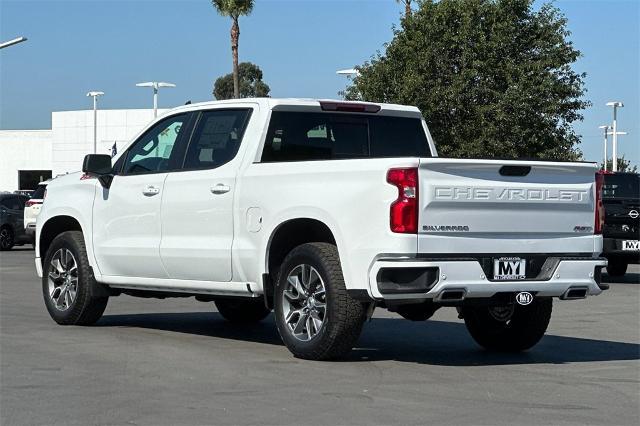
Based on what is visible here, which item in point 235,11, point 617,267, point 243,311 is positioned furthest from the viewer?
point 235,11

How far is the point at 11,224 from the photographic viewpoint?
112 ft

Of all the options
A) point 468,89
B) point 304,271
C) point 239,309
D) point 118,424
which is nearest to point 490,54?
point 468,89

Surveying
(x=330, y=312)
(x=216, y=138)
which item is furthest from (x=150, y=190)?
(x=330, y=312)

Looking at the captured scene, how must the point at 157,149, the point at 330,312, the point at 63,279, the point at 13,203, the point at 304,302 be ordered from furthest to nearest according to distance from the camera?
the point at 13,203 → the point at 63,279 → the point at 157,149 → the point at 304,302 → the point at 330,312

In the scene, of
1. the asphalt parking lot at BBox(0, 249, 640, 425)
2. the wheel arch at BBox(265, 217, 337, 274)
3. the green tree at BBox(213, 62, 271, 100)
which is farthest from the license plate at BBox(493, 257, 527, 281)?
the green tree at BBox(213, 62, 271, 100)

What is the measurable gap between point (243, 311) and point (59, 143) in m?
79.8

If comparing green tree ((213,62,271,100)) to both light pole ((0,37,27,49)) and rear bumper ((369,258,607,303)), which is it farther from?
rear bumper ((369,258,607,303))

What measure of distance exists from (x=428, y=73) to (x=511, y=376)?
31796 mm

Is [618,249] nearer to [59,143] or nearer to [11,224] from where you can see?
[11,224]

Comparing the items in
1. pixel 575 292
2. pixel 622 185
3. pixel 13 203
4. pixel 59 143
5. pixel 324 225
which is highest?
pixel 59 143

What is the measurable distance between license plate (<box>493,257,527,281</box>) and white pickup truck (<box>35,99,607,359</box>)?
1cm

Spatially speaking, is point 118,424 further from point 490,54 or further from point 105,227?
point 490,54

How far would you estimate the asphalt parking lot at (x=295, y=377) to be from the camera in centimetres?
718

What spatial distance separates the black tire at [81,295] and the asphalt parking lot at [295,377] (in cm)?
14
